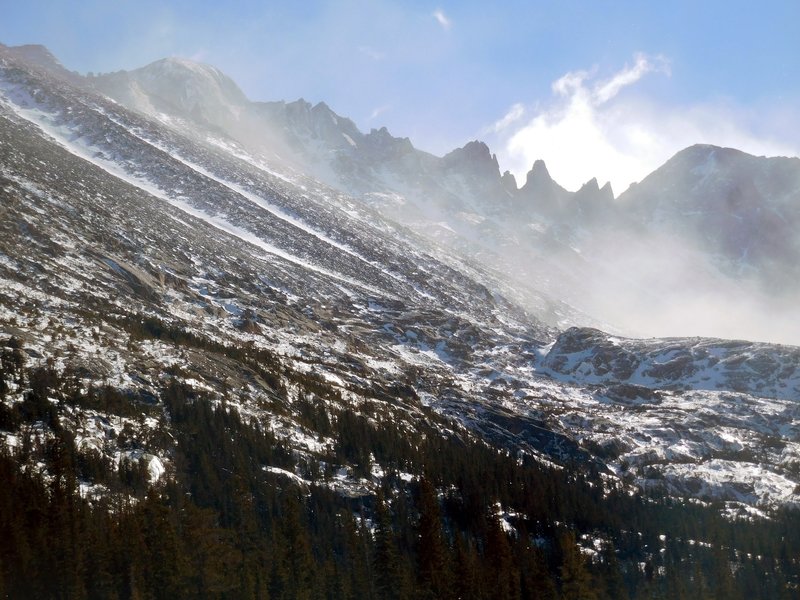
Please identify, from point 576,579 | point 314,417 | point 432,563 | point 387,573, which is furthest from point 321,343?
point 576,579

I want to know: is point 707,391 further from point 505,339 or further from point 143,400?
point 143,400

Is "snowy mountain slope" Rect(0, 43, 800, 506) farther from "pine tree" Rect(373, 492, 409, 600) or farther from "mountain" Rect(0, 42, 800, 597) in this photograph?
"pine tree" Rect(373, 492, 409, 600)

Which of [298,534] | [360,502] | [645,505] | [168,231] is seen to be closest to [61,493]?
[298,534]

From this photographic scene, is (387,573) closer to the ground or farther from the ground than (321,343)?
closer to the ground

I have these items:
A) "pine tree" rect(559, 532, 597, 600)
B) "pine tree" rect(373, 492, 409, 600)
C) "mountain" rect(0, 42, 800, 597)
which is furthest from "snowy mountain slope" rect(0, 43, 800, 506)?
"pine tree" rect(559, 532, 597, 600)

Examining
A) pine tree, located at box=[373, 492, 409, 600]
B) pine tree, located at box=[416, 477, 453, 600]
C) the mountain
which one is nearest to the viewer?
pine tree, located at box=[416, 477, 453, 600]

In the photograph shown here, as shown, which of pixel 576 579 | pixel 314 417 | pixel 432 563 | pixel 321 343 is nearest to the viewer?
pixel 576 579

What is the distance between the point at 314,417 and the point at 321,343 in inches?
1594

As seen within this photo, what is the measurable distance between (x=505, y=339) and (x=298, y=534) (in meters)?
133

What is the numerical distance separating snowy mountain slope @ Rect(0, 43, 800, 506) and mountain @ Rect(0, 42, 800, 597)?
0.62 meters

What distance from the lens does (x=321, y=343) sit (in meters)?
129

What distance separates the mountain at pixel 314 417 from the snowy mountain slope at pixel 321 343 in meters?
0.62

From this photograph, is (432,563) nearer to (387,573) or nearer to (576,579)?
(387,573)

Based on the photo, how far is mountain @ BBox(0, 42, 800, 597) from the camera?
192 feet
